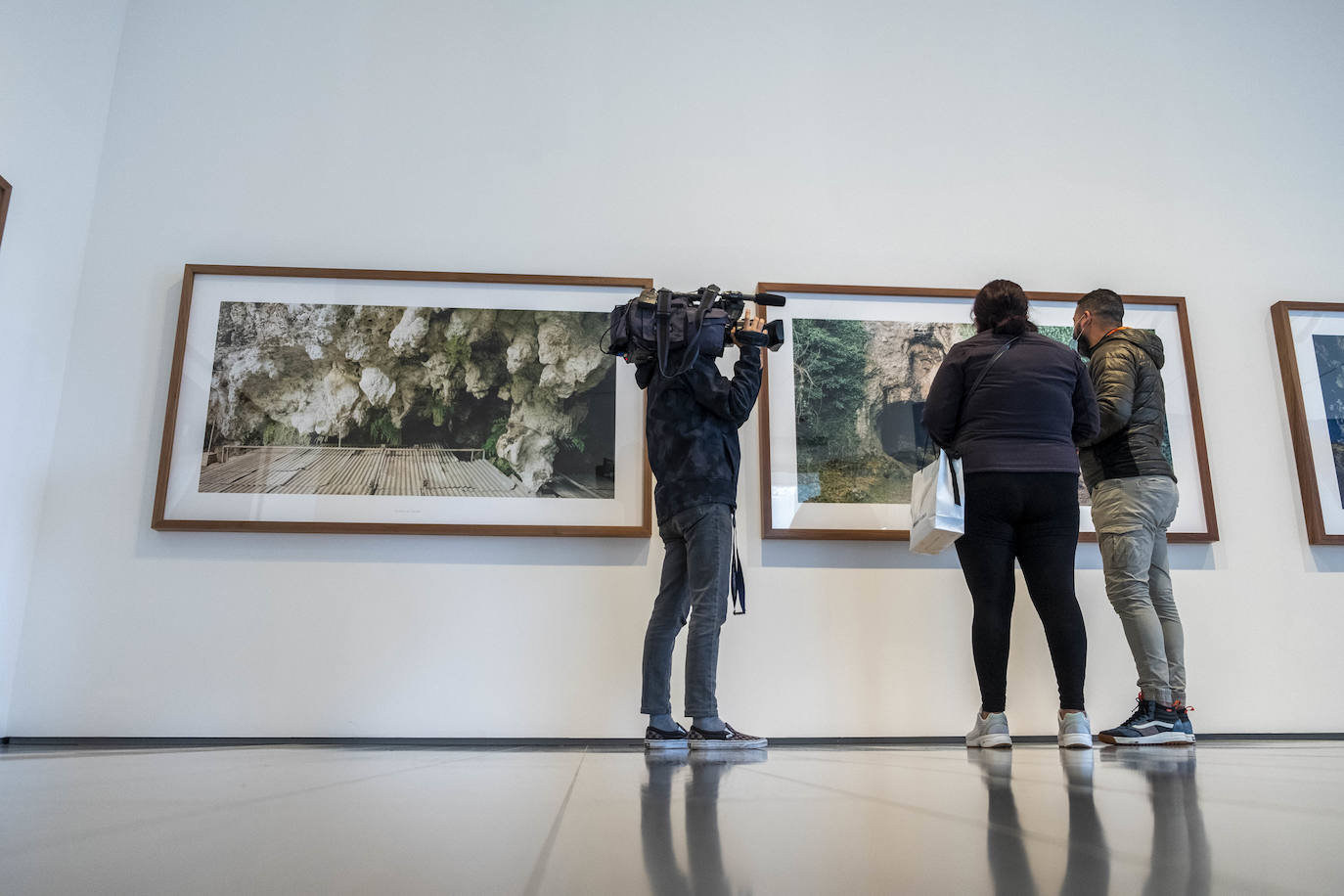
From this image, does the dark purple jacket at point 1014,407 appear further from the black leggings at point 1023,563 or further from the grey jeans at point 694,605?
the grey jeans at point 694,605

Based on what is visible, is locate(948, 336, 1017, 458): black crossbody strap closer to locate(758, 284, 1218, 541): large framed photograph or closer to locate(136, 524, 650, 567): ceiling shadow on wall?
locate(758, 284, 1218, 541): large framed photograph

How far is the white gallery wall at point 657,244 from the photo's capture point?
122 inches

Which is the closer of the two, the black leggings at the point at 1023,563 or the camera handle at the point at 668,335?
the black leggings at the point at 1023,563

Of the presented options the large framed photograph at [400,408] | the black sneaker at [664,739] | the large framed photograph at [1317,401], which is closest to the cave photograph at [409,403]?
the large framed photograph at [400,408]

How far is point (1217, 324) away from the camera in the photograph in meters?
3.65

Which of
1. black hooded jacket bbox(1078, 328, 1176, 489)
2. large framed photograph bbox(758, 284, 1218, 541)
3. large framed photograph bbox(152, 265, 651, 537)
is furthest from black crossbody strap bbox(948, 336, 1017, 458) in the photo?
large framed photograph bbox(152, 265, 651, 537)

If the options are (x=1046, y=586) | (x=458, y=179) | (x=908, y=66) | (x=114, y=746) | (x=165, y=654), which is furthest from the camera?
(x=908, y=66)

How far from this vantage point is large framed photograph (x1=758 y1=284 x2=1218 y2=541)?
3.30 m

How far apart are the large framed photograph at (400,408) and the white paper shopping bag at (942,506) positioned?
1056 mm

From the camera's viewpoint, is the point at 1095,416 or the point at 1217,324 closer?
the point at 1095,416

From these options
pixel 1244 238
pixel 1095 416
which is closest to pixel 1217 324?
pixel 1244 238

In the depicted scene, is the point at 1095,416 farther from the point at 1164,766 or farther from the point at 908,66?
the point at 908,66

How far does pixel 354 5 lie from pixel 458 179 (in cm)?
92

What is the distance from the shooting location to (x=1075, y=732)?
2.27 meters
